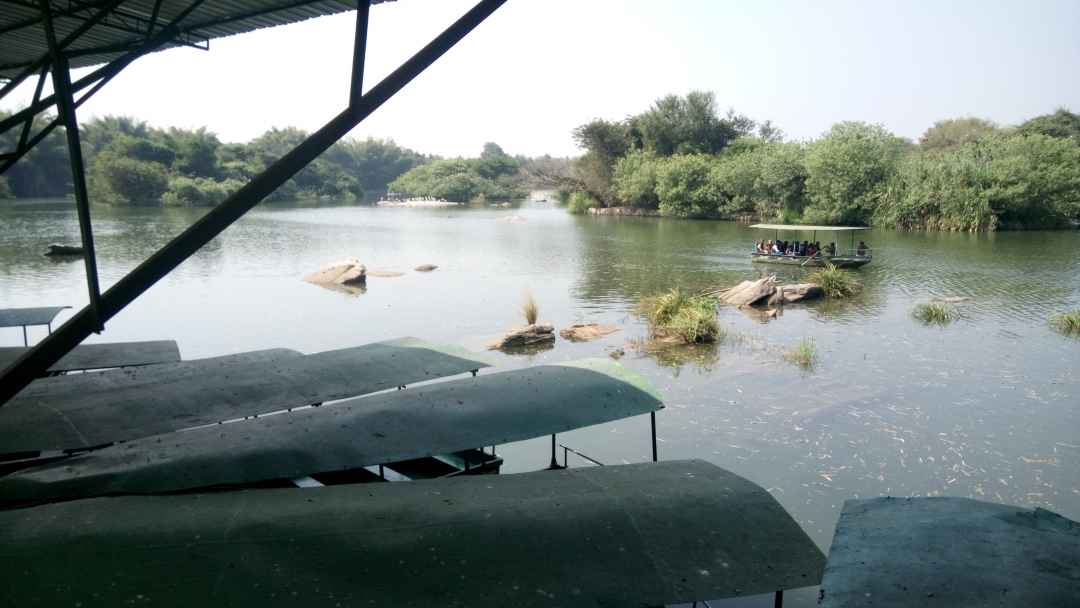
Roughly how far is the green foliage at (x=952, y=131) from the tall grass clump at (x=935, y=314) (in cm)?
6566

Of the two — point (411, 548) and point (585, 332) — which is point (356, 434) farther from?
point (585, 332)

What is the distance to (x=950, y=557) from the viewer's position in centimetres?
283

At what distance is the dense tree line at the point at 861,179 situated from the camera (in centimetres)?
4797

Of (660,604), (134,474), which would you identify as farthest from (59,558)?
(660,604)

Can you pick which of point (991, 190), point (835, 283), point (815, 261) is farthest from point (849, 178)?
point (835, 283)

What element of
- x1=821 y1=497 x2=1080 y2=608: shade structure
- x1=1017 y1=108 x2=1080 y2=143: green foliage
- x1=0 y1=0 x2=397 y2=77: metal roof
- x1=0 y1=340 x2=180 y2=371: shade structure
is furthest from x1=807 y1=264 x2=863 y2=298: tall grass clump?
x1=1017 y1=108 x2=1080 y2=143: green foliage

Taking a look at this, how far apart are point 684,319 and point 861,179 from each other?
38864mm

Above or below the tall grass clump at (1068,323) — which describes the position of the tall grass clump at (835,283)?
above

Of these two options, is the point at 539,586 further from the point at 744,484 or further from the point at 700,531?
the point at 744,484

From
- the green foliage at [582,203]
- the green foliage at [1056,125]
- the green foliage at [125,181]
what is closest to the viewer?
the green foliage at [1056,125]

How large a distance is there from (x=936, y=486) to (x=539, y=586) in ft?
28.9

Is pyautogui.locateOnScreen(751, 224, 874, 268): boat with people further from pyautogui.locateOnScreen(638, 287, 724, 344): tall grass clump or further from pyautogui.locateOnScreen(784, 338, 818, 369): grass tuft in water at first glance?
pyautogui.locateOnScreen(784, 338, 818, 369): grass tuft in water

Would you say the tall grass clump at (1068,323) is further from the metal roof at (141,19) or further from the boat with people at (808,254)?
the metal roof at (141,19)

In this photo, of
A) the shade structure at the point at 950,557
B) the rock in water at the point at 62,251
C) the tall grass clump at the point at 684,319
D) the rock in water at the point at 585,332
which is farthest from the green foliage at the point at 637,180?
the shade structure at the point at 950,557
